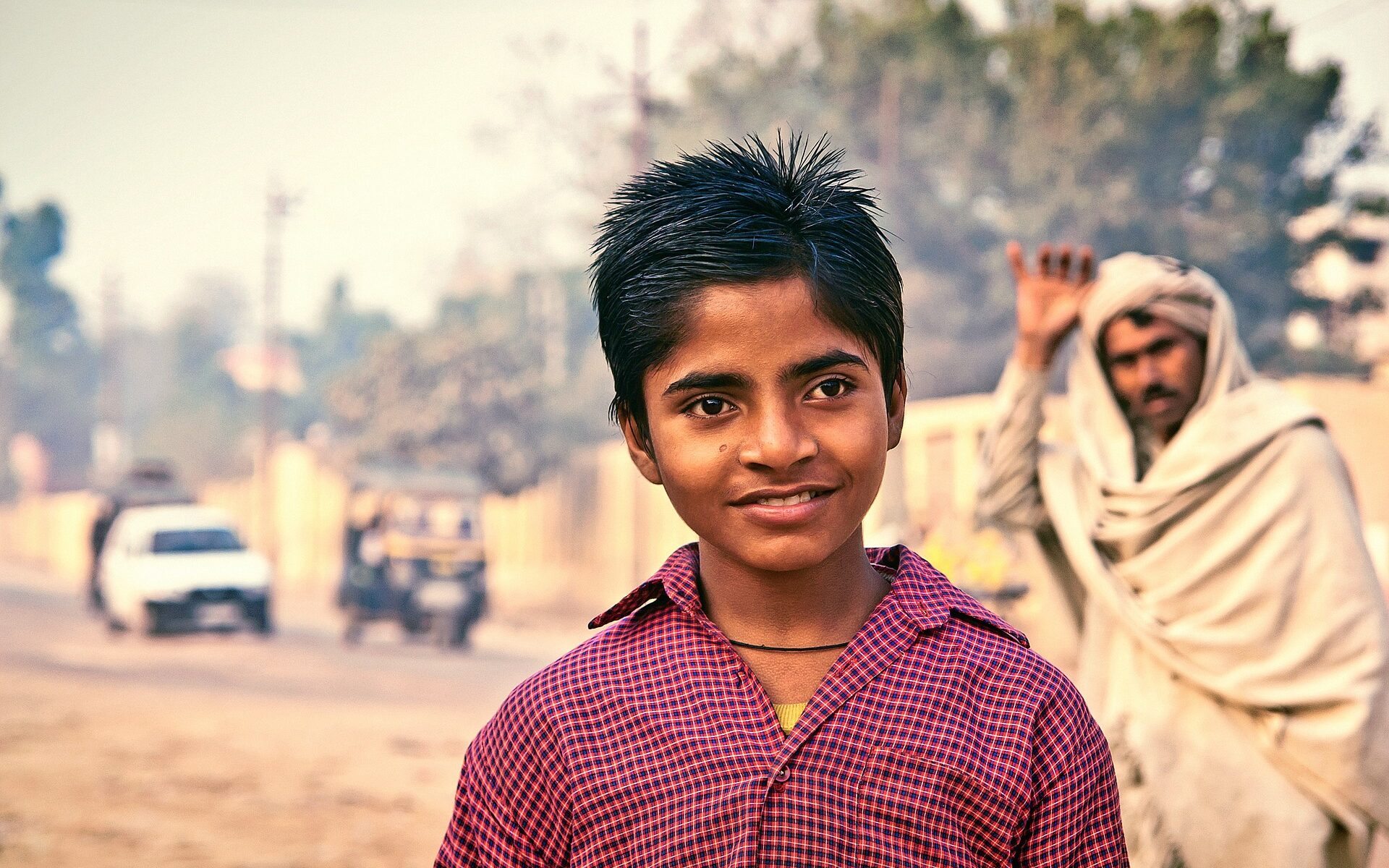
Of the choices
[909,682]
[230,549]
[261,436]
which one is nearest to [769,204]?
[909,682]

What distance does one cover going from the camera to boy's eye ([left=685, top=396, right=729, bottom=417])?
4.66 feet

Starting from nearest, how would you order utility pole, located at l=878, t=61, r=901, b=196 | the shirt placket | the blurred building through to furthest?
1. the shirt placket
2. the blurred building
3. utility pole, located at l=878, t=61, r=901, b=196

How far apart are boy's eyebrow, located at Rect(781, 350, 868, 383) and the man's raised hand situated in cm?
178

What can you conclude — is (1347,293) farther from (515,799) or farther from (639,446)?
(515,799)

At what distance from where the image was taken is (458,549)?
16766mm

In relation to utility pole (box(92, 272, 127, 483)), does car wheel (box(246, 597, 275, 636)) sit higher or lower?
lower

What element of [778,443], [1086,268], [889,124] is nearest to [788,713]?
[778,443]

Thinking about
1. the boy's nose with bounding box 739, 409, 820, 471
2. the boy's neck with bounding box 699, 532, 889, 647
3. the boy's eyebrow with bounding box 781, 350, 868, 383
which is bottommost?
the boy's neck with bounding box 699, 532, 889, 647

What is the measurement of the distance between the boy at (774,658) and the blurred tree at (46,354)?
55.2ft

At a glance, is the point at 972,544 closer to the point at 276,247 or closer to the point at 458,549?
the point at 458,549

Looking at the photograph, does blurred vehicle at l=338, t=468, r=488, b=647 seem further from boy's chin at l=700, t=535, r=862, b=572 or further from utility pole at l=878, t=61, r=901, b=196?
boy's chin at l=700, t=535, r=862, b=572

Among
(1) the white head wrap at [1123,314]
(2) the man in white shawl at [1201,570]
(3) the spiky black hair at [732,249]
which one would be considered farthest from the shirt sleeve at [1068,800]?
(1) the white head wrap at [1123,314]

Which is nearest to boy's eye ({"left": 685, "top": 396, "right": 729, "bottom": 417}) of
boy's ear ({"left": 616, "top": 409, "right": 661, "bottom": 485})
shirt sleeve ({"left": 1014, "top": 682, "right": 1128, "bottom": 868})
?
boy's ear ({"left": 616, "top": 409, "right": 661, "bottom": 485})

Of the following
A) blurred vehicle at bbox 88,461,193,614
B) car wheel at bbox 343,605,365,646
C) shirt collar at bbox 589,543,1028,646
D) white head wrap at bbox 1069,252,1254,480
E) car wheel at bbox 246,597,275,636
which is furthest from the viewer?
car wheel at bbox 343,605,365,646
